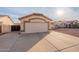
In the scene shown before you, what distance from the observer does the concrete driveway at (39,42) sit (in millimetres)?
3412

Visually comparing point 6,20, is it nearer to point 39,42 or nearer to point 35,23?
point 35,23

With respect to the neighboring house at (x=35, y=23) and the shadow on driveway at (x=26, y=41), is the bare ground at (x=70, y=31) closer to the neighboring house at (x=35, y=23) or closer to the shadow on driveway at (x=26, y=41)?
the neighboring house at (x=35, y=23)

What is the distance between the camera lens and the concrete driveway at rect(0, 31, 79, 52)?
134 inches

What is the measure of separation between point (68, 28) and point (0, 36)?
1.51 m

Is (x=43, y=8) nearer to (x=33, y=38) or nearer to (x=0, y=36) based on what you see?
(x=33, y=38)

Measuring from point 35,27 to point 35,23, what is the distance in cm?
9

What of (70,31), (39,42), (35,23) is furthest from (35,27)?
(70,31)

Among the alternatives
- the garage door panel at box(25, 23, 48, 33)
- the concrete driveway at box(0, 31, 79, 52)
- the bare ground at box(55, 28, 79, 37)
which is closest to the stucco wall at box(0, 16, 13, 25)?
the concrete driveway at box(0, 31, 79, 52)

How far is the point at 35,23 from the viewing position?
3.69 m

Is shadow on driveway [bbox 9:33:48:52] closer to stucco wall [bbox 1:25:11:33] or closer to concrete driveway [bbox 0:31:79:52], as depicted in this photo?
concrete driveway [bbox 0:31:79:52]

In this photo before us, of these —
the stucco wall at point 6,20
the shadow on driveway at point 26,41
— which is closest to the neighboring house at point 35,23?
the shadow on driveway at point 26,41
